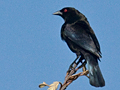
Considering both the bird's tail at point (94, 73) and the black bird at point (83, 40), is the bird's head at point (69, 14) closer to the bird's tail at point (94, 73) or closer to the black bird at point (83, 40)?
the black bird at point (83, 40)

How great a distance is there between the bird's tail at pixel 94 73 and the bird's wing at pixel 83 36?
0.17 meters

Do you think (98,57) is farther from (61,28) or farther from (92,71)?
(61,28)

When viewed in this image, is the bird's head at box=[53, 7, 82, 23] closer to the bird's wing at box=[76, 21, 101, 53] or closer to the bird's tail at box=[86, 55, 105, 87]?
the bird's wing at box=[76, 21, 101, 53]

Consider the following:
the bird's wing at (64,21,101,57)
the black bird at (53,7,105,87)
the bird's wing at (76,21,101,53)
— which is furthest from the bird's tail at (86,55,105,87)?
the bird's wing at (76,21,101,53)

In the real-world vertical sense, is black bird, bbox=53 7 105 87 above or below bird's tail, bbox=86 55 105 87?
above

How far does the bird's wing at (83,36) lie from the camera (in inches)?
169

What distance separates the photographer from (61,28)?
500 centimetres

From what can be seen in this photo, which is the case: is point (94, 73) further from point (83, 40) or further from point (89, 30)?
point (89, 30)

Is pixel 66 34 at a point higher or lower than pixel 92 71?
higher

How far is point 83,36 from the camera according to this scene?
4.57 m

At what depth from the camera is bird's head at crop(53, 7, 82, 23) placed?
215 inches

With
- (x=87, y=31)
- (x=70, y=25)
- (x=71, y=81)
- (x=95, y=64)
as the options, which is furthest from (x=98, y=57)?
(x=71, y=81)

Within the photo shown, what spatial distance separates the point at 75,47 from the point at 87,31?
1.42 ft

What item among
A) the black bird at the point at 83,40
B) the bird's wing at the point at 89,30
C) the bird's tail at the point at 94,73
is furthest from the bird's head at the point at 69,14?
the bird's tail at the point at 94,73
